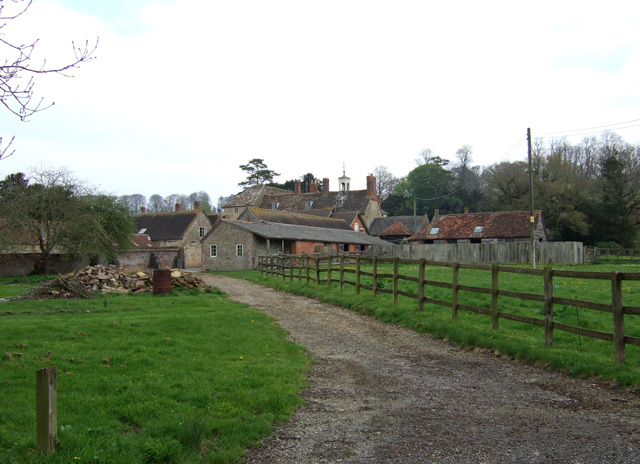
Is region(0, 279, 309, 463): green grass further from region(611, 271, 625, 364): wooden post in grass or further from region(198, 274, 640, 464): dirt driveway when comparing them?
region(611, 271, 625, 364): wooden post in grass

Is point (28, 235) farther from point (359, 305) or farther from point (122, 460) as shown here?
point (122, 460)

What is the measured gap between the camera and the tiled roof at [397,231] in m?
69.3

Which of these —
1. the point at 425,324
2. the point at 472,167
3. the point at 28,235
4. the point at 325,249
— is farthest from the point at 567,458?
the point at 472,167

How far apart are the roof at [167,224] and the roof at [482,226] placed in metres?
27.9

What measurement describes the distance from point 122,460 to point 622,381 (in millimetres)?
6188

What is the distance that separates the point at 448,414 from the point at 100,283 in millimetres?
18766

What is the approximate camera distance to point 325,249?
50.8 m

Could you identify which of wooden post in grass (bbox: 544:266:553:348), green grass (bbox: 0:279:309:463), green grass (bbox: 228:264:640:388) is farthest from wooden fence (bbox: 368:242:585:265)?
green grass (bbox: 0:279:309:463)

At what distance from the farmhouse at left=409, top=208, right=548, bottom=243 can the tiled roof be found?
892 cm

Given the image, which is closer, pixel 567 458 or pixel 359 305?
pixel 567 458

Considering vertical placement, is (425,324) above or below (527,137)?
below

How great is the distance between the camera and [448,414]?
5750 mm

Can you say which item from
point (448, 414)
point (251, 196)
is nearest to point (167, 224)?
point (251, 196)

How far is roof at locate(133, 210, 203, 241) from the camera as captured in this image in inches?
2398
